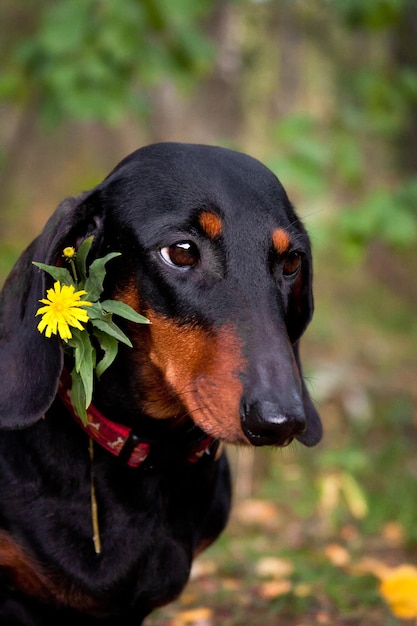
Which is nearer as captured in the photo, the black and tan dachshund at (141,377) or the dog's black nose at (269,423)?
the dog's black nose at (269,423)

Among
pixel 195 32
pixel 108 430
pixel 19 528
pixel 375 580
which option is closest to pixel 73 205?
pixel 108 430

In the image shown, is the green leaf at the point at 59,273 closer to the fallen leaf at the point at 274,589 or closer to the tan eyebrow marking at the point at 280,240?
the tan eyebrow marking at the point at 280,240

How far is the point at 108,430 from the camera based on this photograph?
287 cm

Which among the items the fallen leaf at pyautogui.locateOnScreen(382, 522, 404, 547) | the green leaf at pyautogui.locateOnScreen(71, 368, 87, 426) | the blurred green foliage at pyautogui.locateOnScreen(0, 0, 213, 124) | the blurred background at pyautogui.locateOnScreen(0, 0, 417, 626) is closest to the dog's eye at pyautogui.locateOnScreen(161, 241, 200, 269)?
the green leaf at pyautogui.locateOnScreen(71, 368, 87, 426)

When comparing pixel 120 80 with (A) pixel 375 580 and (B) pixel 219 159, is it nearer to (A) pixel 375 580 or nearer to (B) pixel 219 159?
(B) pixel 219 159

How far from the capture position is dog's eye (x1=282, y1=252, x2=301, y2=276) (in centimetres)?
292

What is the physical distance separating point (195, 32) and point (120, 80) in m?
0.65

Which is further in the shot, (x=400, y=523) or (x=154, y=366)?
(x=400, y=523)

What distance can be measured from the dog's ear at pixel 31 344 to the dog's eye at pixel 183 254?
0.34m

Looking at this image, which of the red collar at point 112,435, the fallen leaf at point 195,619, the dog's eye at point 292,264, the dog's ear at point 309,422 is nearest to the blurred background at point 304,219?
the fallen leaf at point 195,619

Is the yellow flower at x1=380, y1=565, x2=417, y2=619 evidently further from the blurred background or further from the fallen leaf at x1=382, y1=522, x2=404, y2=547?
the fallen leaf at x1=382, y1=522, x2=404, y2=547

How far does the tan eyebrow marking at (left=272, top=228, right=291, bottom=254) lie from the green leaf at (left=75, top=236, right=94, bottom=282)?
0.58 m

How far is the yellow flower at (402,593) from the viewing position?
3.94 m

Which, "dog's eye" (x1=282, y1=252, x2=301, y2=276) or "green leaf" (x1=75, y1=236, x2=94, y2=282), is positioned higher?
"green leaf" (x1=75, y1=236, x2=94, y2=282)
